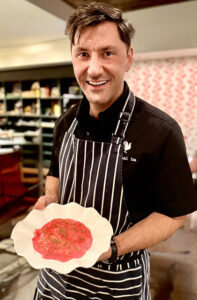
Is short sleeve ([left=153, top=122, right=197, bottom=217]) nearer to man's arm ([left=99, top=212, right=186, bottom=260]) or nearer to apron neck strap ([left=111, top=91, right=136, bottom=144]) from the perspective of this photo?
man's arm ([left=99, top=212, right=186, bottom=260])

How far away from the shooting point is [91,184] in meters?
1.06

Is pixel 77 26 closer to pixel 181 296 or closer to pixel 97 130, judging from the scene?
pixel 97 130

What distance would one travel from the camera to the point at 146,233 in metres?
0.95

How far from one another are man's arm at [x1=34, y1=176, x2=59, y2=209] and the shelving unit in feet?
14.2

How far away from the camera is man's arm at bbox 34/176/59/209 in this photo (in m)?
1.23

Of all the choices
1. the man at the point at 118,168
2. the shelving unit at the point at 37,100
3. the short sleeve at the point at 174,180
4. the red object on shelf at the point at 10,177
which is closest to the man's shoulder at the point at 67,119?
the man at the point at 118,168

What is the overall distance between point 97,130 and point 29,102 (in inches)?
249

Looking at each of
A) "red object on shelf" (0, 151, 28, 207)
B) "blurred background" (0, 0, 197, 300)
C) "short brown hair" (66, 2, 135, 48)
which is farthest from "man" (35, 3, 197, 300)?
"red object on shelf" (0, 151, 28, 207)

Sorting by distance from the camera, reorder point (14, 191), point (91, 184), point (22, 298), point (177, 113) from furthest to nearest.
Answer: point (177, 113)
point (14, 191)
point (22, 298)
point (91, 184)

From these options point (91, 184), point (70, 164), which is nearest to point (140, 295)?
point (91, 184)

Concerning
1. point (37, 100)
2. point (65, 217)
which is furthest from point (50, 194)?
point (37, 100)

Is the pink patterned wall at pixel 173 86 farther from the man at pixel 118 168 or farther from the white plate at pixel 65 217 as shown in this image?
the white plate at pixel 65 217

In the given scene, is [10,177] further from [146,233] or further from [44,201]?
[146,233]

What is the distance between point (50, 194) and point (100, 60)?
689mm
